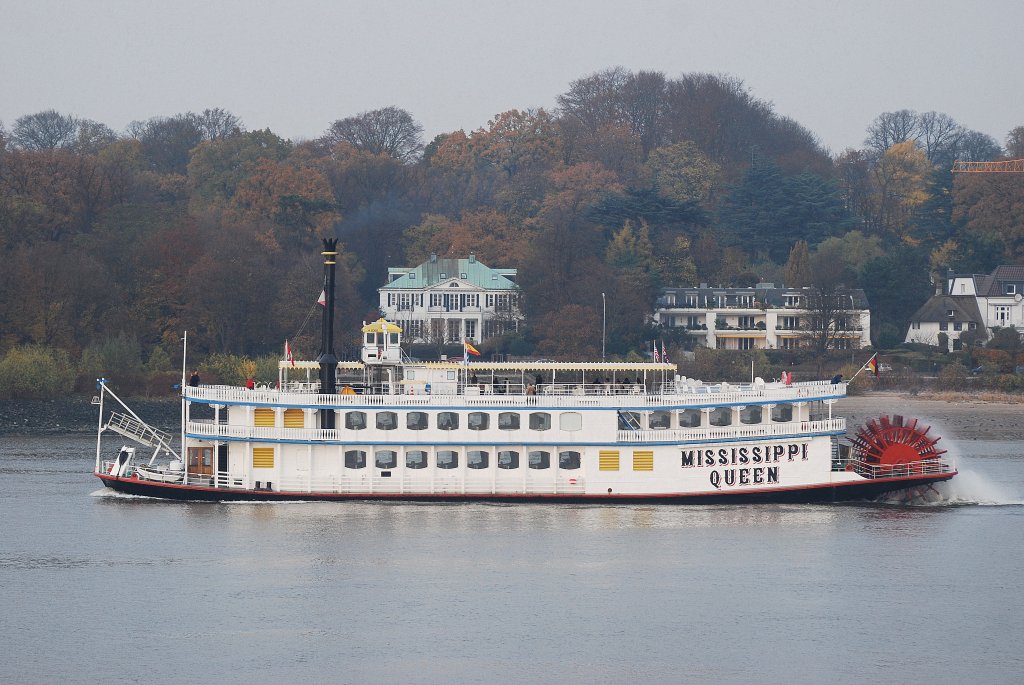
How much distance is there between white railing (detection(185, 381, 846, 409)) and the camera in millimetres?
48969

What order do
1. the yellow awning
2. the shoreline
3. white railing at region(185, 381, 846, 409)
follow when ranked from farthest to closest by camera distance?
the shoreline
the yellow awning
white railing at region(185, 381, 846, 409)

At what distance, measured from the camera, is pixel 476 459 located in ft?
162

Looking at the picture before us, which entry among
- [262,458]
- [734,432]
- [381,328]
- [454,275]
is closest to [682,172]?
[454,275]

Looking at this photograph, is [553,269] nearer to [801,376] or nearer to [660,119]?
[801,376]

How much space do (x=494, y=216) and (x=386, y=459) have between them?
71794mm

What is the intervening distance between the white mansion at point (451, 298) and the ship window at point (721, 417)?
56248 mm

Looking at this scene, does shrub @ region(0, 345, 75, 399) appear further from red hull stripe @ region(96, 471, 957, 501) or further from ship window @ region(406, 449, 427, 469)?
ship window @ region(406, 449, 427, 469)

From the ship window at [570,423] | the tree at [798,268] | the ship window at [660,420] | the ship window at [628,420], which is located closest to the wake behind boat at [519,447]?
the ship window at [570,423]

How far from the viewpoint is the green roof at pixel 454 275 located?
10981 centimetres

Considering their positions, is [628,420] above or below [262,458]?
above

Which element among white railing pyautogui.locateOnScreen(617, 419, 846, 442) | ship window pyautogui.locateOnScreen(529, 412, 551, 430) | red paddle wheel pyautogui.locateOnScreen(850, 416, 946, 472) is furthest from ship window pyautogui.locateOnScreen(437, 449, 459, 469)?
red paddle wheel pyautogui.locateOnScreen(850, 416, 946, 472)

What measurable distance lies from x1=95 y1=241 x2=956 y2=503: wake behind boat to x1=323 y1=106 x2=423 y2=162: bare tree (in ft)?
347

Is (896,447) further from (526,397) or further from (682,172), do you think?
(682,172)

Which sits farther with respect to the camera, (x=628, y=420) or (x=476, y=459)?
(x=628, y=420)
